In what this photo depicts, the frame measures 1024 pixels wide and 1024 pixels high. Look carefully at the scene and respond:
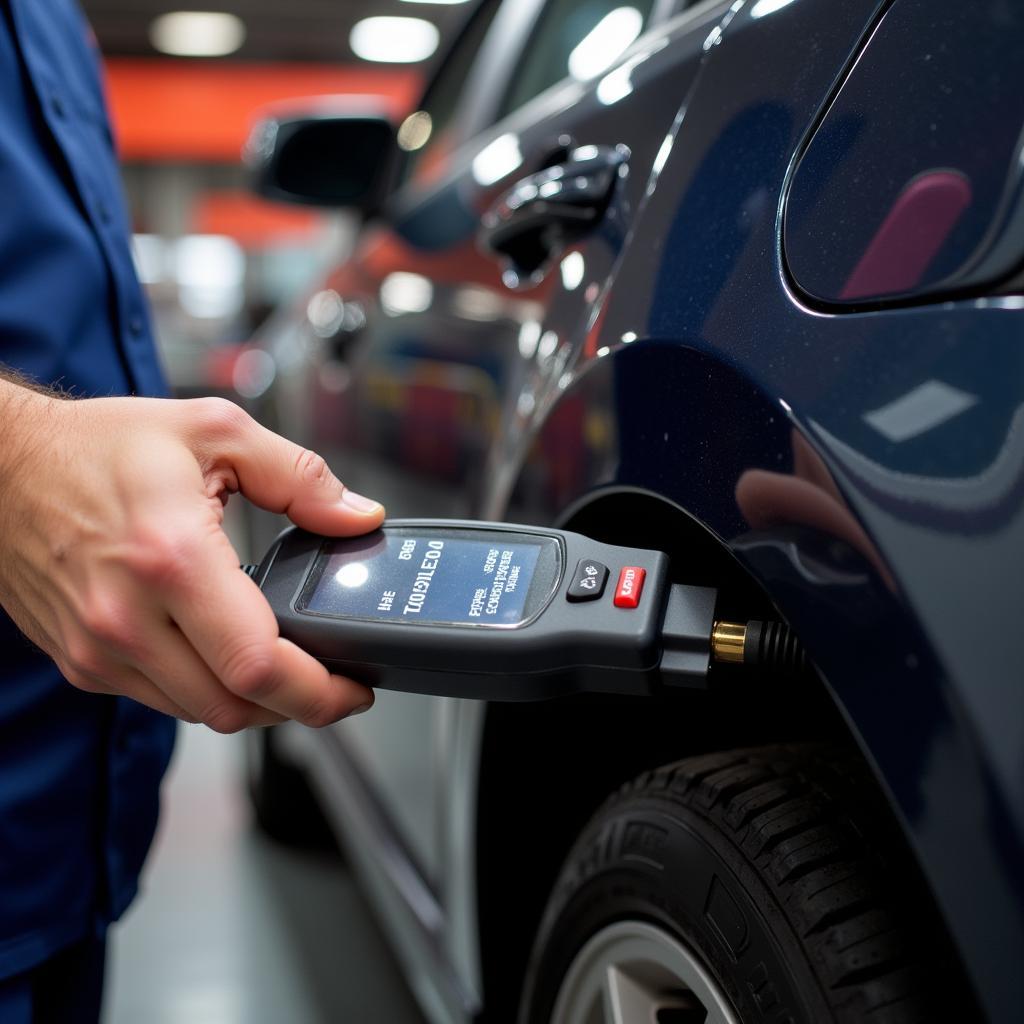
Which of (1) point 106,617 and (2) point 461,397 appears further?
(2) point 461,397

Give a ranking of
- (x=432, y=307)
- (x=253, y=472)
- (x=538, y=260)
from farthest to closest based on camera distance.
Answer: (x=432, y=307) < (x=538, y=260) < (x=253, y=472)

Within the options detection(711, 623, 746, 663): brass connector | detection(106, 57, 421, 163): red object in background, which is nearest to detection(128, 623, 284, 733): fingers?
detection(711, 623, 746, 663): brass connector

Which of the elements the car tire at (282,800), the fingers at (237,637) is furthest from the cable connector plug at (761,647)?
the car tire at (282,800)

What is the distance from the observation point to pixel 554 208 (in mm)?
818

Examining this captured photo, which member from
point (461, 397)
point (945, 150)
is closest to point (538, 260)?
point (461, 397)

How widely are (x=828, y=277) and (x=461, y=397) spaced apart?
1.99ft

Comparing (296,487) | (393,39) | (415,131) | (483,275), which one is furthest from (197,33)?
(296,487)

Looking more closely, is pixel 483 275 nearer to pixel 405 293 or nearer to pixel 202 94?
pixel 405 293

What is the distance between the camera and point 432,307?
123 cm

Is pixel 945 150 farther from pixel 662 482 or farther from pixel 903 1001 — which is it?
pixel 903 1001

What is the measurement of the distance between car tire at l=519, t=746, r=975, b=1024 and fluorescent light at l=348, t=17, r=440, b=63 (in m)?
11.1

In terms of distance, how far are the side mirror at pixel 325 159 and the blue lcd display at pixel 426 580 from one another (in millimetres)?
1259

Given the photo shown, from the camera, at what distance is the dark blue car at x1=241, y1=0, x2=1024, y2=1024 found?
0.44 meters

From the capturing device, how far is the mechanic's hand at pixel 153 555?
0.53 meters
